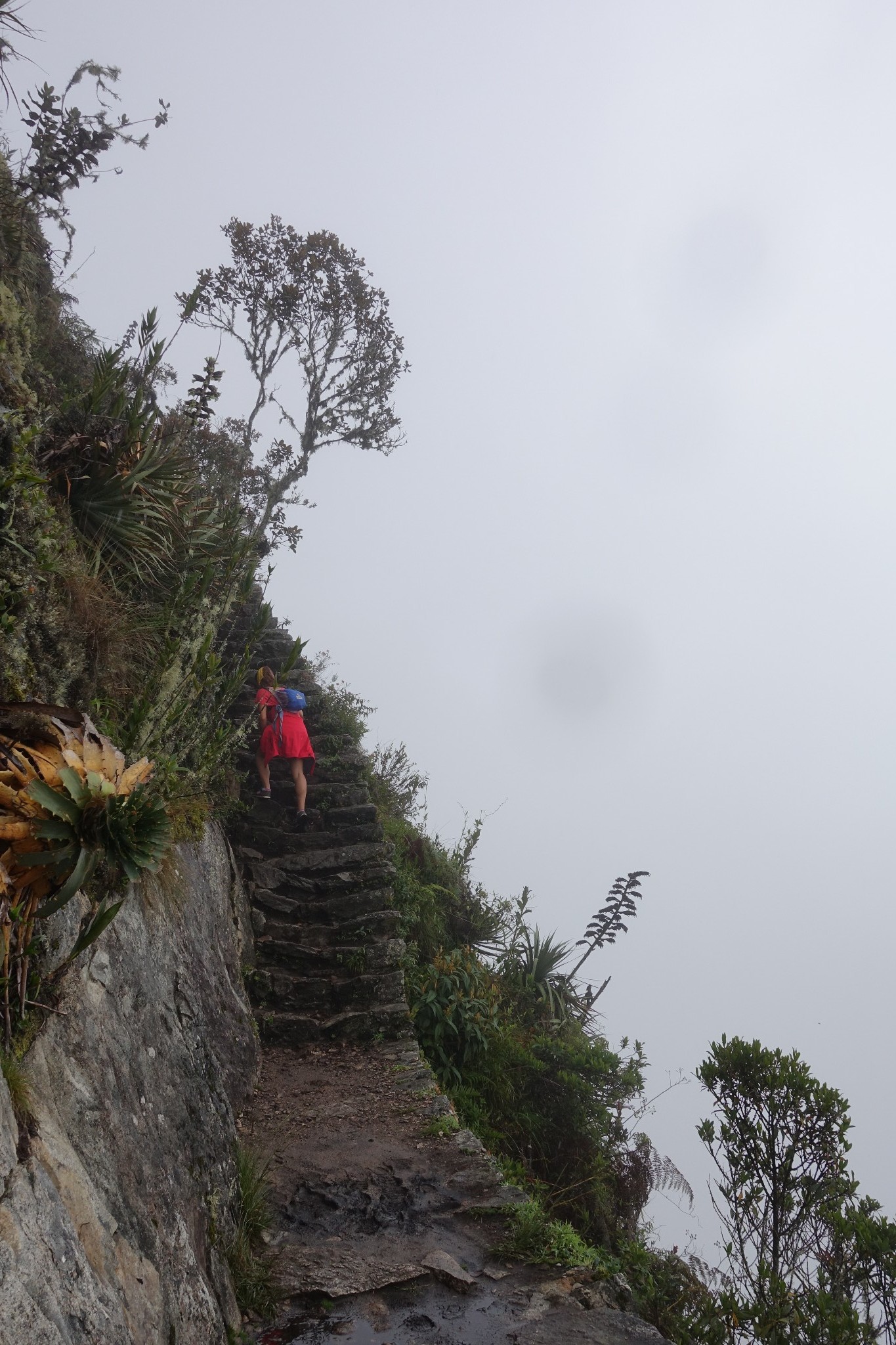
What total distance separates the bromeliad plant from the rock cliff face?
0.42m

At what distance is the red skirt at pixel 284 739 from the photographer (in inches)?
363

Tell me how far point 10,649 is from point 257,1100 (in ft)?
14.2

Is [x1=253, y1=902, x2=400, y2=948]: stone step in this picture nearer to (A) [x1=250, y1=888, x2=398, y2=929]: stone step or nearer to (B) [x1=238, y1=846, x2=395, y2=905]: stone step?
(A) [x1=250, y1=888, x2=398, y2=929]: stone step

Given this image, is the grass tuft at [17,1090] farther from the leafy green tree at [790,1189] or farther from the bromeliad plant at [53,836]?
the leafy green tree at [790,1189]

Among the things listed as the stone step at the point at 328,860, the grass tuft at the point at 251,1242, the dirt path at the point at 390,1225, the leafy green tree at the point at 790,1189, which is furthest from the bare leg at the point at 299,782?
the leafy green tree at the point at 790,1189

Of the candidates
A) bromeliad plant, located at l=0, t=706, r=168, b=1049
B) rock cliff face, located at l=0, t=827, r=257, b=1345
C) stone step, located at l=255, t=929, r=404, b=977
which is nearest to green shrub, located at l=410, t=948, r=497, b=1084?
stone step, located at l=255, t=929, r=404, b=977

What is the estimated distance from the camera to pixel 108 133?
804 cm

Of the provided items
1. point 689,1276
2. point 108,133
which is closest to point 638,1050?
point 689,1276

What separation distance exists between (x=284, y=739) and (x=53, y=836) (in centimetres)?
642

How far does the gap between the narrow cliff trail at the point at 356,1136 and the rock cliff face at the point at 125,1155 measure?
0.66 metres

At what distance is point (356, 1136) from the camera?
20.2 ft

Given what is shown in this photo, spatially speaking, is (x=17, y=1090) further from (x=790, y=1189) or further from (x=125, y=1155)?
(x=790, y=1189)

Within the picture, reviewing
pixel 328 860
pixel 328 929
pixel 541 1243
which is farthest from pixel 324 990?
pixel 541 1243

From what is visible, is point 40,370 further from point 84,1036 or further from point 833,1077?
point 833,1077
